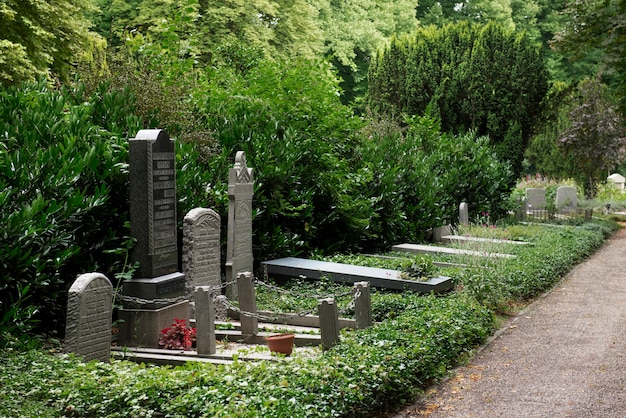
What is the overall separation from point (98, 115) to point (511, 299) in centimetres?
724

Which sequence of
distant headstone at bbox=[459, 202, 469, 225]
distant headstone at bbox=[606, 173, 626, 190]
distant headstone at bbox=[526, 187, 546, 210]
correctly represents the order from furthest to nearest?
distant headstone at bbox=[606, 173, 626, 190] < distant headstone at bbox=[526, 187, 546, 210] < distant headstone at bbox=[459, 202, 469, 225]

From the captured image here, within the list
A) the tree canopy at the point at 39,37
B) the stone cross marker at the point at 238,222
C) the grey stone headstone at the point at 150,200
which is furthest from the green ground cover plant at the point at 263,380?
the tree canopy at the point at 39,37

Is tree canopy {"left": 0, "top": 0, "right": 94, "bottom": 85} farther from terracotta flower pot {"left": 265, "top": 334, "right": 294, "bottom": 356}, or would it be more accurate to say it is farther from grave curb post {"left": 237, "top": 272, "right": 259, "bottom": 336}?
terracotta flower pot {"left": 265, "top": 334, "right": 294, "bottom": 356}

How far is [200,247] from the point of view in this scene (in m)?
10.7

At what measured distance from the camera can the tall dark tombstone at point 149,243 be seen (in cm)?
926

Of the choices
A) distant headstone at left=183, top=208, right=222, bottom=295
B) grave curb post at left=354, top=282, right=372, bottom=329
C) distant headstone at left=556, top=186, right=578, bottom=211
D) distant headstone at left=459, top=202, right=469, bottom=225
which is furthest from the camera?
→ distant headstone at left=556, top=186, right=578, bottom=211

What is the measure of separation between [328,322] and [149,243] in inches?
102

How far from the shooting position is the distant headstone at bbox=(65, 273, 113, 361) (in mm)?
7633

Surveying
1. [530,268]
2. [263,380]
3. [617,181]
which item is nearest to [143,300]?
[263,380]

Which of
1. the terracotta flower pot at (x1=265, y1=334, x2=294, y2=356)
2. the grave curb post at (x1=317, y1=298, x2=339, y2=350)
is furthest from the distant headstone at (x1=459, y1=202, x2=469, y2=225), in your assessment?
the grave curb post at (x1=317, y1=298, x2=339, y2=350)

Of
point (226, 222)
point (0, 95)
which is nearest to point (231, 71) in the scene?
point (226, 222)

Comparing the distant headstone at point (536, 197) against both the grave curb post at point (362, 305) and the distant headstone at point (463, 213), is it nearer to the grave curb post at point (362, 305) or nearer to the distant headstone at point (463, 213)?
the distant headstone at point (463, 213)

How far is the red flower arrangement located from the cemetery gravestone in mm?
1172

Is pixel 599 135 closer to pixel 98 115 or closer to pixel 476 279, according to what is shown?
pixel 476 279
